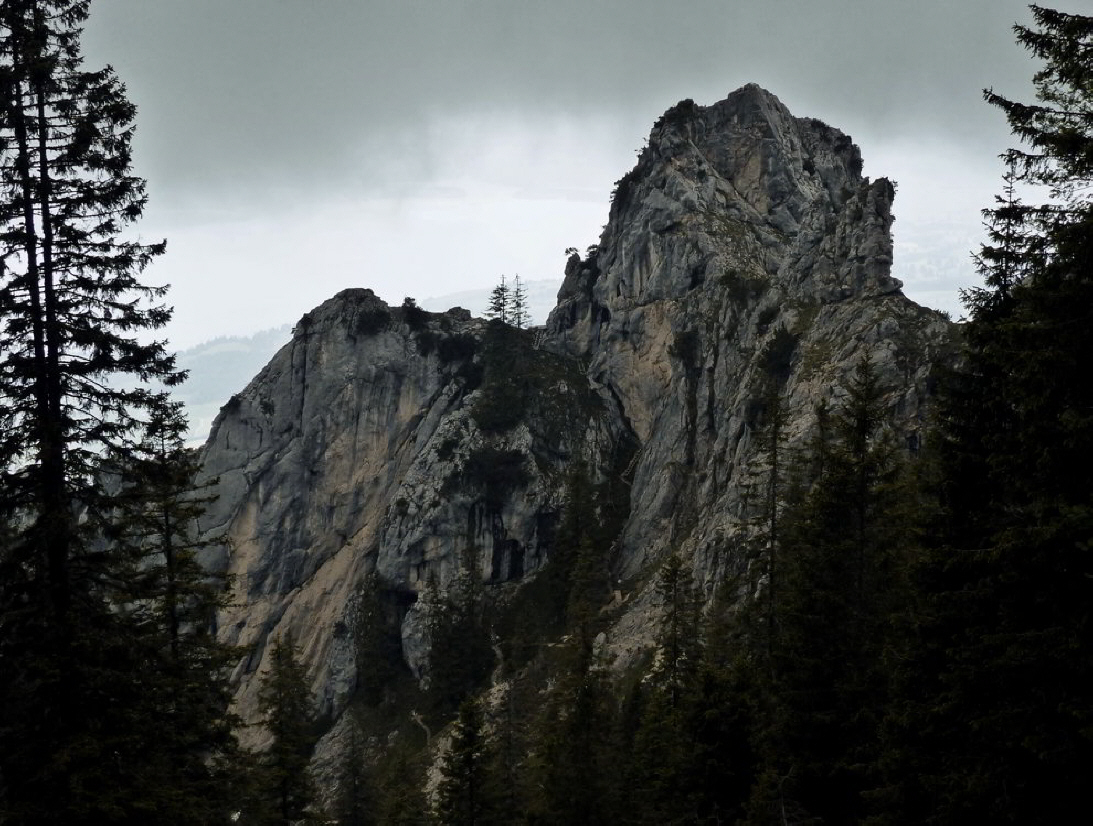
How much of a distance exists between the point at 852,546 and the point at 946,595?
25.8 feet

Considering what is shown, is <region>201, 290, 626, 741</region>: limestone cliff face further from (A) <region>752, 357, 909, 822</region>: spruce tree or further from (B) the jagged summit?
(A) <region>752, 357, 909, 822</region>: spruce tree

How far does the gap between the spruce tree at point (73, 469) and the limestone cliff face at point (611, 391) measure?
A: 4272 centimetres

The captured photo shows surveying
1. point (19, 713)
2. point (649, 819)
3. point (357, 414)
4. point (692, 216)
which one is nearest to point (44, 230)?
point (19, 713)

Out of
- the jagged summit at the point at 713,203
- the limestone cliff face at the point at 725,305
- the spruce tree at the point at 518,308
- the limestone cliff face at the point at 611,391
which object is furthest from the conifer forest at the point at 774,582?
the spruce tree at the point at 518,308

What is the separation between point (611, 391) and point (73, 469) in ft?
239

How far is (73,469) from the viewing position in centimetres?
1470

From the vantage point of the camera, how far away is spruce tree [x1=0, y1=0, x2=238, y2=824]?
45.1ft

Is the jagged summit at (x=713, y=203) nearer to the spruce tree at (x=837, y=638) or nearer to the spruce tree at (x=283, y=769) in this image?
the spruce tree at (x=837, y=638)

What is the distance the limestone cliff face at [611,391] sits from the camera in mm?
61844

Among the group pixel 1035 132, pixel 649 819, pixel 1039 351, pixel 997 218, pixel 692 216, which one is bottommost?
pixel 649 819

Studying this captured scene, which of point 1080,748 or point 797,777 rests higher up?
point 1080,748

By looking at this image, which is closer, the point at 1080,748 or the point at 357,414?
the point at 1080,748

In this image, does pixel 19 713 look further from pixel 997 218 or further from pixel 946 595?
pixel 997 218

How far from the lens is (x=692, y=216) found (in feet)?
270
